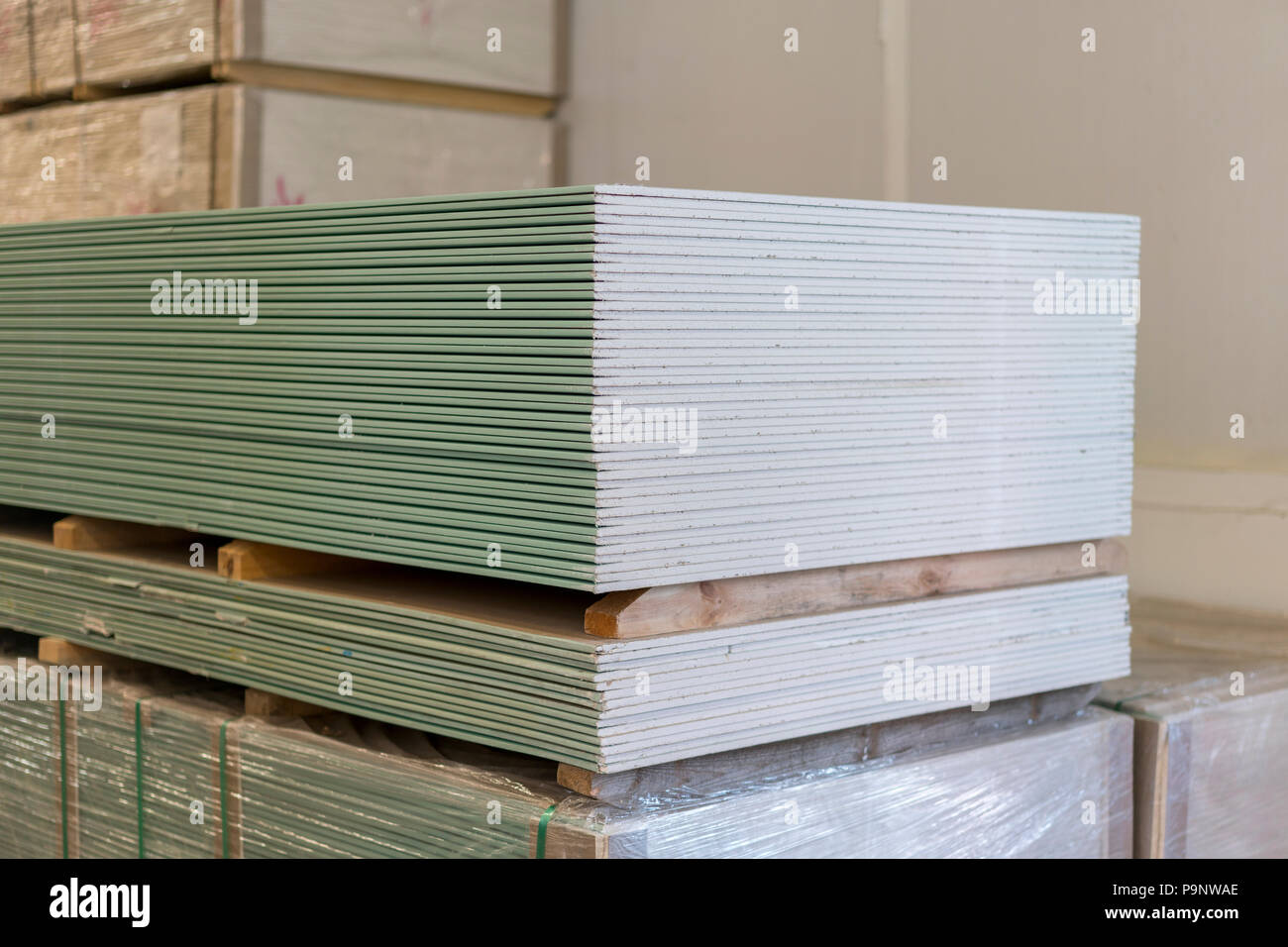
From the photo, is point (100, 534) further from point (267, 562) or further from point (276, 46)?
point (276, 46)

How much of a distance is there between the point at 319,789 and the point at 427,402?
2.57ft

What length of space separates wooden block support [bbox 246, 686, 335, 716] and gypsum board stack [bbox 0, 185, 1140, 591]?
348 millimetres

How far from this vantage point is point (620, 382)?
2.15 metres

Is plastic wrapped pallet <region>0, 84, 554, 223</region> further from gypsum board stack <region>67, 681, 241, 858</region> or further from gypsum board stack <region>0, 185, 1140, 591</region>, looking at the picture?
gypsum board stack <region>67, 681, 241, 858</region>

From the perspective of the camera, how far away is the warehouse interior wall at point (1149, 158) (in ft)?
11.5

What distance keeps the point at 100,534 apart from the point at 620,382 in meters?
1.59

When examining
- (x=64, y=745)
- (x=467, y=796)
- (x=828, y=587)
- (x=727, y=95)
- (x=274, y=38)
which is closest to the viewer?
(x=467, y=796)

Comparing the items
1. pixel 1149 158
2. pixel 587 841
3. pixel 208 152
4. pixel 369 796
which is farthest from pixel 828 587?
pixel 208 152

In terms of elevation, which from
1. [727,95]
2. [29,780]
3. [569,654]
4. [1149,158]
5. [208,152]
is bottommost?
[29,780]

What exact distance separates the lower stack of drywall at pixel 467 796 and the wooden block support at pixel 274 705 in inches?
1.6

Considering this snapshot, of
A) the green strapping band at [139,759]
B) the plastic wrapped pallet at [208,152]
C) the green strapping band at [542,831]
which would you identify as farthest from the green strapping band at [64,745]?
the plastic wrapped pallet at [208,152]

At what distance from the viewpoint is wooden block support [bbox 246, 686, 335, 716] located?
8.97 ft

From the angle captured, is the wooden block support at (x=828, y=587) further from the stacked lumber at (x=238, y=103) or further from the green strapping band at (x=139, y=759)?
the stacked lumber at (x=238, y=103)

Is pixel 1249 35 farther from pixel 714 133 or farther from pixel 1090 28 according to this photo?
pixel 714 133
